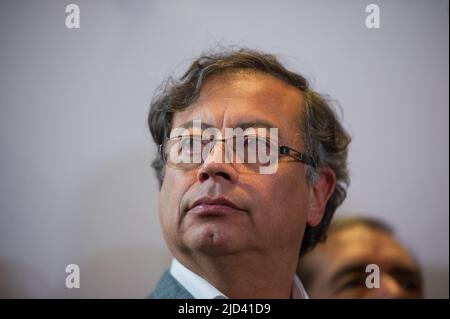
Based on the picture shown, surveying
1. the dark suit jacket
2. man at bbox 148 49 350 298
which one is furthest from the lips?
the dark suit jacket

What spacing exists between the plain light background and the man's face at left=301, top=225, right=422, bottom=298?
0.27 meters

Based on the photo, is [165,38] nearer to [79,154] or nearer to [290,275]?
[79,154]

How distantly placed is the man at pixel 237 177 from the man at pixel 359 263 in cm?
25

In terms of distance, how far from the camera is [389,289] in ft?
5.99

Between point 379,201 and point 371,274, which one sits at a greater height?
point 379,201

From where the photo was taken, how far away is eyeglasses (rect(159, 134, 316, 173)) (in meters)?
1.40

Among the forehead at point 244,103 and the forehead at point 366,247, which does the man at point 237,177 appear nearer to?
the forehead at point 244,103

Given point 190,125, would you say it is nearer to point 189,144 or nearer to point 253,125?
point 189,144

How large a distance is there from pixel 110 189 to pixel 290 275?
2.14 ft

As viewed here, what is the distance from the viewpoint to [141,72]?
1.69m

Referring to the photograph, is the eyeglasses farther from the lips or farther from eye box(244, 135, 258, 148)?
the lips

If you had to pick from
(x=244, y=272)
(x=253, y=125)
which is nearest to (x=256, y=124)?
(x=253, y=125)

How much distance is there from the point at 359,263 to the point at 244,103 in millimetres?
801
